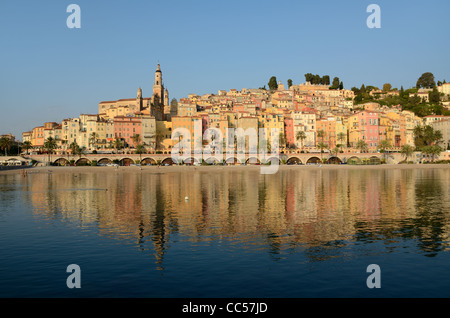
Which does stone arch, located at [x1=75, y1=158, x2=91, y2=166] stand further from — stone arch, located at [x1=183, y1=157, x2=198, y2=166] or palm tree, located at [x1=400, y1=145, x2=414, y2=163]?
palm tree, located at [x1=400, y1=145, x2=414, y2=163]

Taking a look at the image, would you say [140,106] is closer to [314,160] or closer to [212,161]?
[212,161]

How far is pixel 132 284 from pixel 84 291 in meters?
1.73

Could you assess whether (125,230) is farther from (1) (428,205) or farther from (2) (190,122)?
(2) (190,122)

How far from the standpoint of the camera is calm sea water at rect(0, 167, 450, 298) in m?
15.0

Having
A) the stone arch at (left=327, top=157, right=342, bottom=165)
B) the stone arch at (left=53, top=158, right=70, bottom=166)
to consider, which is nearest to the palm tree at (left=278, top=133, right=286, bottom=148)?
the stone arch at (left=327, top=157, right=342, bottom=165)

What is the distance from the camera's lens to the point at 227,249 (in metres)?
20.2

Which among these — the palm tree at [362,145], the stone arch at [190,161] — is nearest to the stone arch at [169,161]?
the stone arch at [190,161]

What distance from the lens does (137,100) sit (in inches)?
7032

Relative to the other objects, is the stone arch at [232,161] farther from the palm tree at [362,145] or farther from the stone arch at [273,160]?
the palm tree at [362,145]

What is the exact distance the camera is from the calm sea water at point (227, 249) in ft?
49.2
